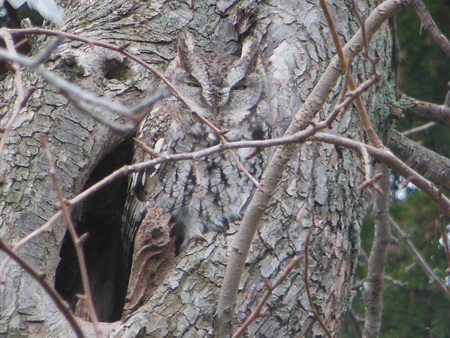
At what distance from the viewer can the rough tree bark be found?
2.02 m

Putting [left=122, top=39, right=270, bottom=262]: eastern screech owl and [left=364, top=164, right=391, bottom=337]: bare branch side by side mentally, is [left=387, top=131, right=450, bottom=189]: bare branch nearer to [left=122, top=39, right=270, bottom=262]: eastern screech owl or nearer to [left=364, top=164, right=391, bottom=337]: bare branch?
[left=364, top=164, right=391, bottom=337]: bare branch

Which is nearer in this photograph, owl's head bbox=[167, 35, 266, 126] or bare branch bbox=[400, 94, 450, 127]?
owl's head bbox=[167, 35, 266, 126]

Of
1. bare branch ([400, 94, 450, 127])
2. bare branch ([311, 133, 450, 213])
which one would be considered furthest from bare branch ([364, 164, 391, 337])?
bare branch ([311, 133, 450, 213])

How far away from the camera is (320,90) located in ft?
5.48

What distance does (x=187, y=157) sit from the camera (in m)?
1.43

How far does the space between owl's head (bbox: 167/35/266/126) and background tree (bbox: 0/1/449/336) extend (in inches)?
3.5

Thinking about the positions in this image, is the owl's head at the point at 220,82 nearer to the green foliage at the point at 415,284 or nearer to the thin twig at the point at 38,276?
the thin twig at the point at 38,276

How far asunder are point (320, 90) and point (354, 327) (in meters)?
2.72

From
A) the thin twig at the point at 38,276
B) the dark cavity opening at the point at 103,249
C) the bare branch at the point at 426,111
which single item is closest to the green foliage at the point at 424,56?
the bare branch at the point at 426,111

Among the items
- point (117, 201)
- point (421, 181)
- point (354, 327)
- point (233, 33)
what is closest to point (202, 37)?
point (233, 33)

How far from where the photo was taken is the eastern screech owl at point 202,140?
2.45 meters

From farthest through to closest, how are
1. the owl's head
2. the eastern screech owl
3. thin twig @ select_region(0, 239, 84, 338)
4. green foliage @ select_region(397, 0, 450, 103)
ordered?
1. green foliage @ select_region(397, 0, 450, 103)
2. the owl's head
3. the eastern screech owl
4. thin twig @ select_region(0, 239, 84, 338)

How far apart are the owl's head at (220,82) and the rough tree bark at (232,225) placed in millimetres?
88

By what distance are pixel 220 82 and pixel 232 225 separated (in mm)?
730
